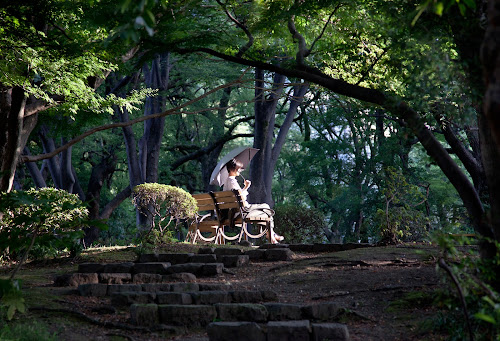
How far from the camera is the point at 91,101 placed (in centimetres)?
1059

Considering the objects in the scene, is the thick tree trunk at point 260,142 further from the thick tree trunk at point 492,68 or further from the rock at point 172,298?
the thick tree trunk at point 492,68

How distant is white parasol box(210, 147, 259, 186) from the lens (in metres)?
14.3

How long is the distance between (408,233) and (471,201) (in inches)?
274

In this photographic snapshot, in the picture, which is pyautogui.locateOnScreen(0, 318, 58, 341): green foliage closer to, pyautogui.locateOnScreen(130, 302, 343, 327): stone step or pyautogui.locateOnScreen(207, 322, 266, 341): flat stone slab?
pyautogui.locateOnScreen(130, 302, 343, 327): stone step

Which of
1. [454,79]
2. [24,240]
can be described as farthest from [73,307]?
[454,79]

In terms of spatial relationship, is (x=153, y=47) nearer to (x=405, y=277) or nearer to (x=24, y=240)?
(x=24, y=240)

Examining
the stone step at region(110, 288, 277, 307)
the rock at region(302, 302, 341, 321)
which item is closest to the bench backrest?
the stone step at region(110, 288, 277, 307)

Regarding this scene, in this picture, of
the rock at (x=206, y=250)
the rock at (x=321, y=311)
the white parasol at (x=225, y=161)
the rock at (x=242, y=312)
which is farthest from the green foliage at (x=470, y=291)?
the white parasol at (x=225, y=161)

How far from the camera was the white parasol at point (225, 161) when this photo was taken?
563 inches

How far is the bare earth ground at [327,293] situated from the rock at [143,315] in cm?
12

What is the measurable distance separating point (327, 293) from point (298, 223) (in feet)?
34.3

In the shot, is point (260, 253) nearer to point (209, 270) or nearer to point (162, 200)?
point (209, 270)

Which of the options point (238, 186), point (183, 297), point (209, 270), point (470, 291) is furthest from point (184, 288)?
point (238, 186)

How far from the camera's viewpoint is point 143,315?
5363mm
